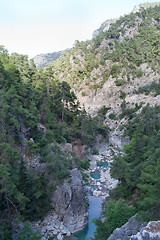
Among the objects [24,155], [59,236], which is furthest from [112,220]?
[24,155]

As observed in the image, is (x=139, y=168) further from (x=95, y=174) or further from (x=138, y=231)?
(x=95, y=174)

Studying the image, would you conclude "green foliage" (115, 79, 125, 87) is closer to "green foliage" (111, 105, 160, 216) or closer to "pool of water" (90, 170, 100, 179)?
"pool of water" (90, 170, 100, 179)

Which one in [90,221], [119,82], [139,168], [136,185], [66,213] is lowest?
[90,221]

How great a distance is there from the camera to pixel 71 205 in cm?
2144

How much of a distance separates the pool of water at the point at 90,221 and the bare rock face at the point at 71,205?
46 centimetres

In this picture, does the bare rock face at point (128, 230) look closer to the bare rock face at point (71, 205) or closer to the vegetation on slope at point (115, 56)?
the bare rock face at point (71, 205)

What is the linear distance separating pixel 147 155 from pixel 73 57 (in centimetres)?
6315

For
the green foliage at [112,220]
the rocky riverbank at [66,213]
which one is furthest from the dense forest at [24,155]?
the green foliage at [112,220]

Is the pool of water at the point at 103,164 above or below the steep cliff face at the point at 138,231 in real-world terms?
below

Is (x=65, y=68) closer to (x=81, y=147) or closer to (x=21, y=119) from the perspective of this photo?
(x=81, y=147)

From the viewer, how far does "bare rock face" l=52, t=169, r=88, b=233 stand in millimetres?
20828

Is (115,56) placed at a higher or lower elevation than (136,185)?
higher

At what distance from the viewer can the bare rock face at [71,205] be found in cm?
2083

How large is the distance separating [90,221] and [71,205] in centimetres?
265
